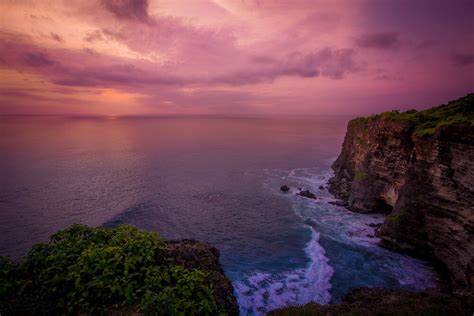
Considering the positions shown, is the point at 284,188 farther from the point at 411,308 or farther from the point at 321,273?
the point at 411,308

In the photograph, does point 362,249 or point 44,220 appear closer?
point 362,249

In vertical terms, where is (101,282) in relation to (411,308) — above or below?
above

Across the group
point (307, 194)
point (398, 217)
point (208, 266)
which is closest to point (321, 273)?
point (398, 217)

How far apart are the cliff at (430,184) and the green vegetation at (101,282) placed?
2240 cm

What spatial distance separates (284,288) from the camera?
24250 mm

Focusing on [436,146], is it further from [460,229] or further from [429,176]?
[460,229]

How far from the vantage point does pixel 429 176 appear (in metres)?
25.8

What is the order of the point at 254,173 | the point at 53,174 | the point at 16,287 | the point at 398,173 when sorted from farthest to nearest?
the point at 254,173 → the point at 53,174 → the point at 398,173 → the point at 16,287

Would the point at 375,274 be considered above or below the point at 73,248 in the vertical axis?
below

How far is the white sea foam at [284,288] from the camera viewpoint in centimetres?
2217

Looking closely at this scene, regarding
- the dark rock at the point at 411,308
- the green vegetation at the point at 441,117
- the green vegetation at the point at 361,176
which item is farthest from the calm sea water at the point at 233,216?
the green vegetation at the point at 441,117

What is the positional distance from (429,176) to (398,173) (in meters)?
9.86

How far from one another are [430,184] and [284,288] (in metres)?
17.8

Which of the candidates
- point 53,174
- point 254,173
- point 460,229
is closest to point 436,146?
point 460,229
